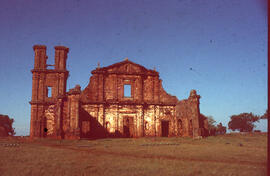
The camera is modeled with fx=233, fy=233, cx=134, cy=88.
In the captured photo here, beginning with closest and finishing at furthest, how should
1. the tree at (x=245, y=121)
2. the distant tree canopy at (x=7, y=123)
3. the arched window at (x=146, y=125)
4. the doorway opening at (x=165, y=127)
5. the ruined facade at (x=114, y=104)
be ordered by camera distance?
the ruined facade at (x=114, y=104)
the arched window at (x=146, y=125)
the doorway opening at (x=165, y=127)
the distant tree canopy at (x=7, y=123)
the tree at (x=245, y=121)

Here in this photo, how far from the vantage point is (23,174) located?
576 cm

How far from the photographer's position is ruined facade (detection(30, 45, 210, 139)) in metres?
27.2

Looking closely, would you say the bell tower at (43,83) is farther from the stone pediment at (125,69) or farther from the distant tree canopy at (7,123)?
the distant tree canopy at (7,123)

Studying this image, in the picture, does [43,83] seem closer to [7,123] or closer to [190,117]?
[190,117]

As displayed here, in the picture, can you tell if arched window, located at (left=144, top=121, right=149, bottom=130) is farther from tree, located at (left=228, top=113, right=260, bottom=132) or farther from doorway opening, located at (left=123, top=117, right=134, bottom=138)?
tree, located at (left=228, top=113, right=260, bottom=132)

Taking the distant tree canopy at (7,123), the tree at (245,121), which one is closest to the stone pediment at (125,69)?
the distant tree canopy at (7,123)

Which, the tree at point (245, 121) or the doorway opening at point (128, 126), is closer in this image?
the doorway opening at point (128, 126)

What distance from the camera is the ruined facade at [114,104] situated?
27.2 meters

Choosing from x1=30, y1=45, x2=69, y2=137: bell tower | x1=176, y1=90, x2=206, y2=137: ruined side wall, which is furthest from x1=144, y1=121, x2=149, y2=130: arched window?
x1=30, y1=45, x2=69, y2=137: bell tower

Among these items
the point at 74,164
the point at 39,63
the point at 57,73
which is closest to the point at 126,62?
the point at 57,73

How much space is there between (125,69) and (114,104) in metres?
4.76

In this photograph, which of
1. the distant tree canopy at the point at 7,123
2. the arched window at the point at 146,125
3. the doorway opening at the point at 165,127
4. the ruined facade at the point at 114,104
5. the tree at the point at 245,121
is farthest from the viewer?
the tree at the point at 245,121

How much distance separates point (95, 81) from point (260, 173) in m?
24.0

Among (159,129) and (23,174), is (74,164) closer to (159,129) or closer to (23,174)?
(23,174)
